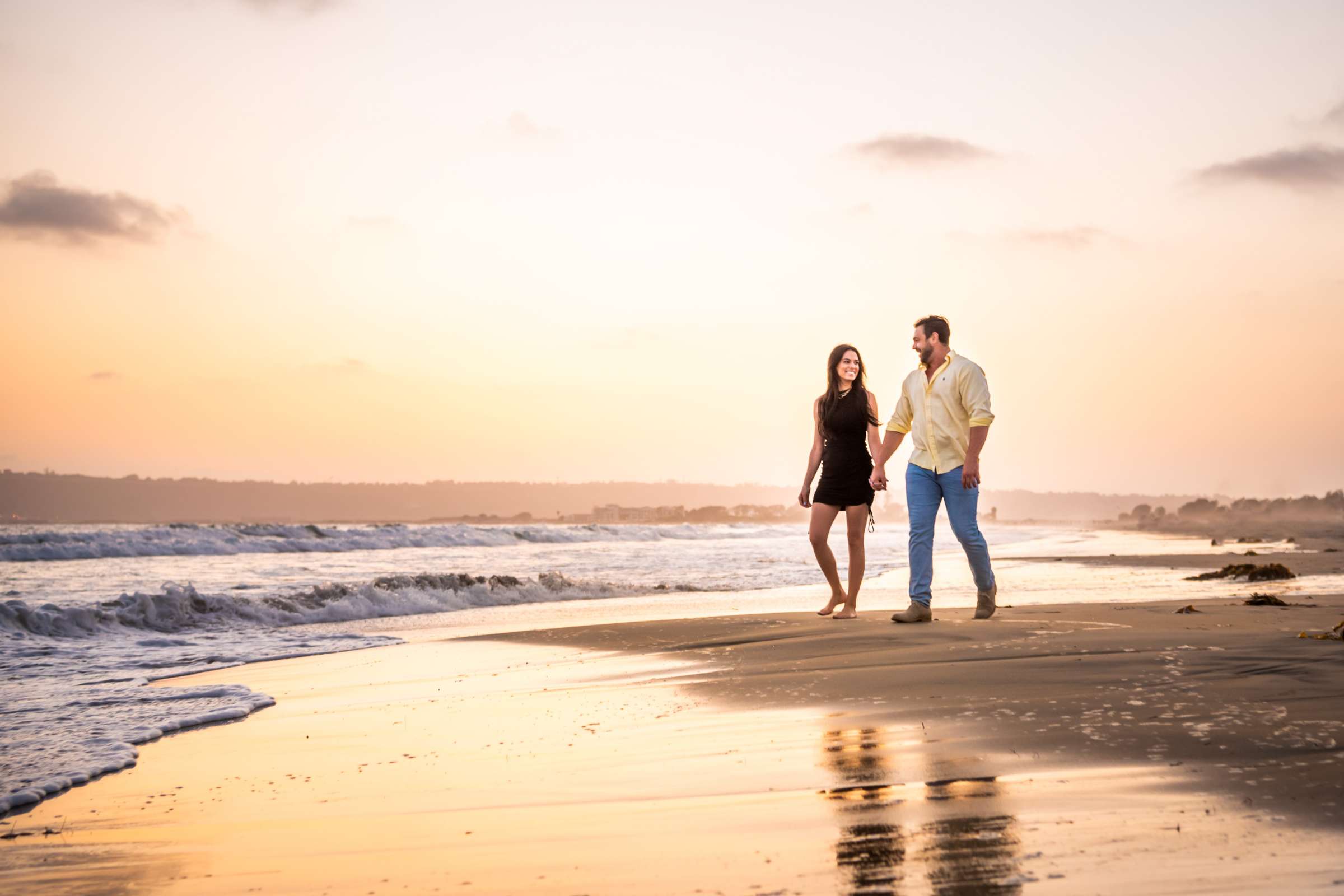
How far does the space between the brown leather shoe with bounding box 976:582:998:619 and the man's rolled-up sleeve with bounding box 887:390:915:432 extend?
1215 millimetres

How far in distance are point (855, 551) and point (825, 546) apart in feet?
0.72

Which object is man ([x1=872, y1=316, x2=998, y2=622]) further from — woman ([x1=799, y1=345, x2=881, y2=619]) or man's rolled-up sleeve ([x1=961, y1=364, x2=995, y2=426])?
woman ([x1=799, y1=345, x2=881, y2=619])

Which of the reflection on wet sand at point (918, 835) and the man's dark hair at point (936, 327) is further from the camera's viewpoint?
the man's dark hair at point (936, 327)

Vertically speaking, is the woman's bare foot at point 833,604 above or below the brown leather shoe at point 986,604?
below

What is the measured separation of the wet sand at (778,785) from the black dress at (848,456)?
7.00 feet

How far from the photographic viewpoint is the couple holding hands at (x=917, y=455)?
6188 millimetres

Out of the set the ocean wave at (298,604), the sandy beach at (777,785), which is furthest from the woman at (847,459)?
the ocean wave at (298,604)

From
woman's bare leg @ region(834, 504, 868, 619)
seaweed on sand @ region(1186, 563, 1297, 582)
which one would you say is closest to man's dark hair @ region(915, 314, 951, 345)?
woman's bare leg @ region(834, 504, 868, 619)

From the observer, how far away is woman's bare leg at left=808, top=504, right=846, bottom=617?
23.0 ft

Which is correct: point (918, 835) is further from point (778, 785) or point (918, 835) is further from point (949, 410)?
point (949, 410)

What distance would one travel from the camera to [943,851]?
6.66 feet

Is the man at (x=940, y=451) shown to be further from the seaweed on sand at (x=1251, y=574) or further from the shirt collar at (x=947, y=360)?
the seaweed on sand at (x=1251, y=574)

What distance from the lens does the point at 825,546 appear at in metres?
7.05

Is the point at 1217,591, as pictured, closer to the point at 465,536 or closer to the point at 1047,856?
the point at 1047,856
